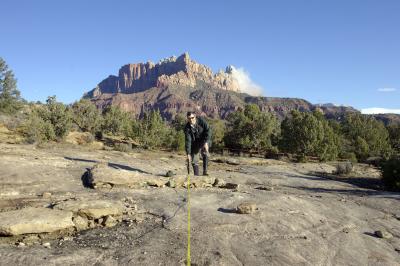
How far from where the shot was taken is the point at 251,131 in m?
48.4

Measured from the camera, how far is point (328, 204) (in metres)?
9.14

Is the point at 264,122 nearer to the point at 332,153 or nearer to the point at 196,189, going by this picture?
the point at 332,153

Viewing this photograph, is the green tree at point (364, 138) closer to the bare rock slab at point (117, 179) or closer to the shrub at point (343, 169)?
the shrub at point (343, 169)

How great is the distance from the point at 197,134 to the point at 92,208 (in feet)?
17.8

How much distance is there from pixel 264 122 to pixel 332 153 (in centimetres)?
1002

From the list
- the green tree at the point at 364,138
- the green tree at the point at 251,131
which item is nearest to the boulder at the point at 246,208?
the green tree at the point at 251,131

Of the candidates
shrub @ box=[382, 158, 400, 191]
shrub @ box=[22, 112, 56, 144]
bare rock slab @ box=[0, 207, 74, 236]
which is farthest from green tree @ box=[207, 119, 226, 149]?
bare rock slab @ box=[0, 207, 74, 236]

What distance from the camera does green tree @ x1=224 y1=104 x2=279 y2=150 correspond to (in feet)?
157

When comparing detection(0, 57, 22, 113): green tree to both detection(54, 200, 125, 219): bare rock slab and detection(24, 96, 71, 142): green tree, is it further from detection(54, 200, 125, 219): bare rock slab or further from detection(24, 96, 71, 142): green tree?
detection(54, 200, 125, 219): bare rock slab

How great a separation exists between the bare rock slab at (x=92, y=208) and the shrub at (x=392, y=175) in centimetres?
1426

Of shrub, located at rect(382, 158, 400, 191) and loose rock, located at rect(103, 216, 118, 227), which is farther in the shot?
shrub, located at rect(382, 158, 400, 191)

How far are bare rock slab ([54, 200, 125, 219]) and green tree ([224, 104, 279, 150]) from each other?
4075 centimetres

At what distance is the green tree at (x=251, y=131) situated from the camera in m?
48.0

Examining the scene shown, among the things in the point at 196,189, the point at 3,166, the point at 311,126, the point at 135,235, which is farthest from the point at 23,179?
the point at 311,126
